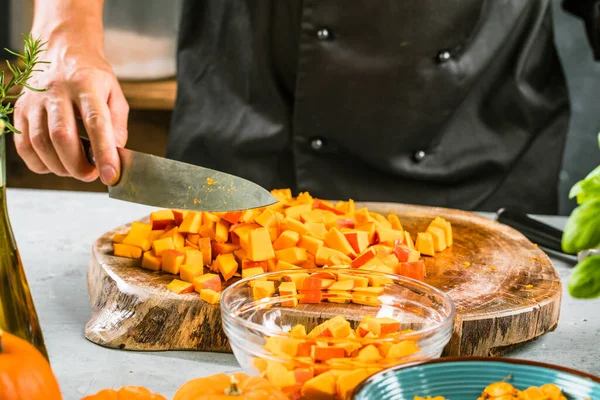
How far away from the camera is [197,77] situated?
2.25 meters

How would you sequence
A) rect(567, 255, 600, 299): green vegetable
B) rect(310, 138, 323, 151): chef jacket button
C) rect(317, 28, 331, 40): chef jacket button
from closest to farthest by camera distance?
1. rect(567, 255, 600, 299): green vegetable
2. rect(317, 28, 331, 40): chef jacket button
3. rect(310, 138, 323, 151): chef jacket button

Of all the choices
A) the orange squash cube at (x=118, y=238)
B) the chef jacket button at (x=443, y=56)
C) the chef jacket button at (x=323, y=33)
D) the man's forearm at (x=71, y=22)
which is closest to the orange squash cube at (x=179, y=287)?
the orange squash cube at (x=118, y=238)

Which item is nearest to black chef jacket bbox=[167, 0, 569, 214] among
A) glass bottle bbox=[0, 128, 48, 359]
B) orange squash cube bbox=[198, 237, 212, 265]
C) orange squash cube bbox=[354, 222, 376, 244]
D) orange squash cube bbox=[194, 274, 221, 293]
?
orange squash cube bbox=[354, 222, 376, 244]

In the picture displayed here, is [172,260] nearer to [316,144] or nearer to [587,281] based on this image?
[587,281]

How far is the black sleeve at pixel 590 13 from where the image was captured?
7.05ft

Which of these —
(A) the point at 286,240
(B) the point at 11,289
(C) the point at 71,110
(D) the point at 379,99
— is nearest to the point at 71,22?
(C) the point at 71,110

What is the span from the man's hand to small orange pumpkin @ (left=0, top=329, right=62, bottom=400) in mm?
681

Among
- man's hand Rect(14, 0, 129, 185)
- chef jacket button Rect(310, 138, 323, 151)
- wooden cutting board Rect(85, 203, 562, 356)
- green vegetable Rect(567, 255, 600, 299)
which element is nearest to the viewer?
green vegetable Rect(567, 255, 600, 299)

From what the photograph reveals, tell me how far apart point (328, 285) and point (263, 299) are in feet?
0.39

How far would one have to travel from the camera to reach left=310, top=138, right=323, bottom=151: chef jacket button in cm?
209

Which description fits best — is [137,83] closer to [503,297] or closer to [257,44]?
[257,44]

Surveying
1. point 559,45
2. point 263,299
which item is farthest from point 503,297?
point 559,45

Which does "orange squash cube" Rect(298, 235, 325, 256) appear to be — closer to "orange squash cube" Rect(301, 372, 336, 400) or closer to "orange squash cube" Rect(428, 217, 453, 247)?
"orange squash cube" Rect(428, 217, 453, 247)

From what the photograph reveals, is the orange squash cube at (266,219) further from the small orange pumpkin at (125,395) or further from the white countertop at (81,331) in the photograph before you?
the small orange pumpkin at (125,395)
